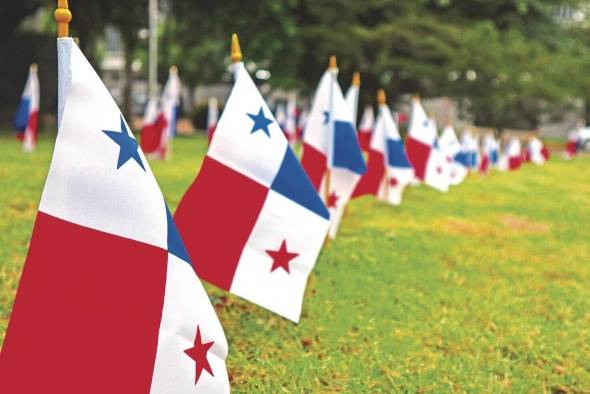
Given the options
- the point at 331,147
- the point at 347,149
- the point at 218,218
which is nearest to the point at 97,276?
the point at 218,218

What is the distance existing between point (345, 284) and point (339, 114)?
1.43 meters

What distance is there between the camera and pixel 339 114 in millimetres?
5938

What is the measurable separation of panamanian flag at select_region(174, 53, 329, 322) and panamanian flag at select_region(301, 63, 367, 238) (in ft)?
6.79

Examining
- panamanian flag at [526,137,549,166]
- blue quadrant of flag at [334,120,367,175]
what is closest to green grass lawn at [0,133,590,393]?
blue quadrant of flag at [334,120,367,175]

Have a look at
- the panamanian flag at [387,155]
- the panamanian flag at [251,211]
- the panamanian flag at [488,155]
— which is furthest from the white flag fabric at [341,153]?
the panamanian flag at [488,155]

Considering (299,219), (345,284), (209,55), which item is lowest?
(209,55)

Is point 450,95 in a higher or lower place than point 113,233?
lower

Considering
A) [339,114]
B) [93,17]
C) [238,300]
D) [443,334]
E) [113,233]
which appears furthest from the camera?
[93,17]

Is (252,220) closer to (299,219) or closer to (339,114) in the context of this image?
(299,219)

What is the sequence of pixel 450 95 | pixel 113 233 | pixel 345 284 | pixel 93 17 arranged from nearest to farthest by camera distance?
pixel 113 233
pixel 345 284
pixel 93 17
pixel 450 95

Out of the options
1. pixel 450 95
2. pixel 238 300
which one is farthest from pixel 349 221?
pixel 450 95

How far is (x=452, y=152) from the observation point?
12.2m

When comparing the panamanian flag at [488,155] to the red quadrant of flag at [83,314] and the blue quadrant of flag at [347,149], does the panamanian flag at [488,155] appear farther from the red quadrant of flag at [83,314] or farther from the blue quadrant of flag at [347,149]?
the red quadrant of flag at [83,314]

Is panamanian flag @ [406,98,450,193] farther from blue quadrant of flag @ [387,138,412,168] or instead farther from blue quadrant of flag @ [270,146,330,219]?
blue quadrant of flag @ [270,146,330,219]
